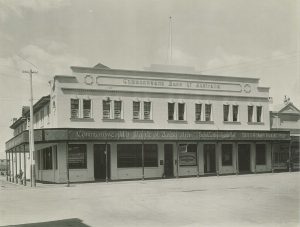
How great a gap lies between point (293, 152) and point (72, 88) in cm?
2039

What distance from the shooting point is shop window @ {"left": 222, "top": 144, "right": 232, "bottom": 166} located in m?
34.8

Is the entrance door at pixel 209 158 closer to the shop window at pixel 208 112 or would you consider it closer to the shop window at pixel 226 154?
the shop window at pixel 226 154

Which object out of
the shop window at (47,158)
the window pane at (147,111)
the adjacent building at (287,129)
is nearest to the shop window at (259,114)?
the adjacent building at (287,129)

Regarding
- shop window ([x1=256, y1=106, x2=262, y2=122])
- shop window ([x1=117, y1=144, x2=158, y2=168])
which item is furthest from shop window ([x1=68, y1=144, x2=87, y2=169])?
shop window ([x1=256, y1=106, x2=262, y2=122])

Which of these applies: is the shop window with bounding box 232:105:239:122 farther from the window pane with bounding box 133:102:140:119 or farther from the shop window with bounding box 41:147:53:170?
the shop window with bounding box 41:147:53:170

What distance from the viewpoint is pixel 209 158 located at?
34.4 metres

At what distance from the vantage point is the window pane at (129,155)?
3131cm

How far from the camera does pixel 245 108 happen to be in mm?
36594

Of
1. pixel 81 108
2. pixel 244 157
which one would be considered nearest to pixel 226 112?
pixel 244 157

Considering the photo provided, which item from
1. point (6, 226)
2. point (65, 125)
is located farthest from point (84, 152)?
point (6, 226)

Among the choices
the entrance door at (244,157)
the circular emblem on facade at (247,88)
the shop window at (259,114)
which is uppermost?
the circular emblem on facade at (247,88)

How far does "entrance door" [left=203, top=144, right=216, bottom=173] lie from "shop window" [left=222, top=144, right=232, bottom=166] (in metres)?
0.78

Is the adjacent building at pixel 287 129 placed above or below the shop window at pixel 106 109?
below

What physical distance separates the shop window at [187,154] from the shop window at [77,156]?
722 cm
